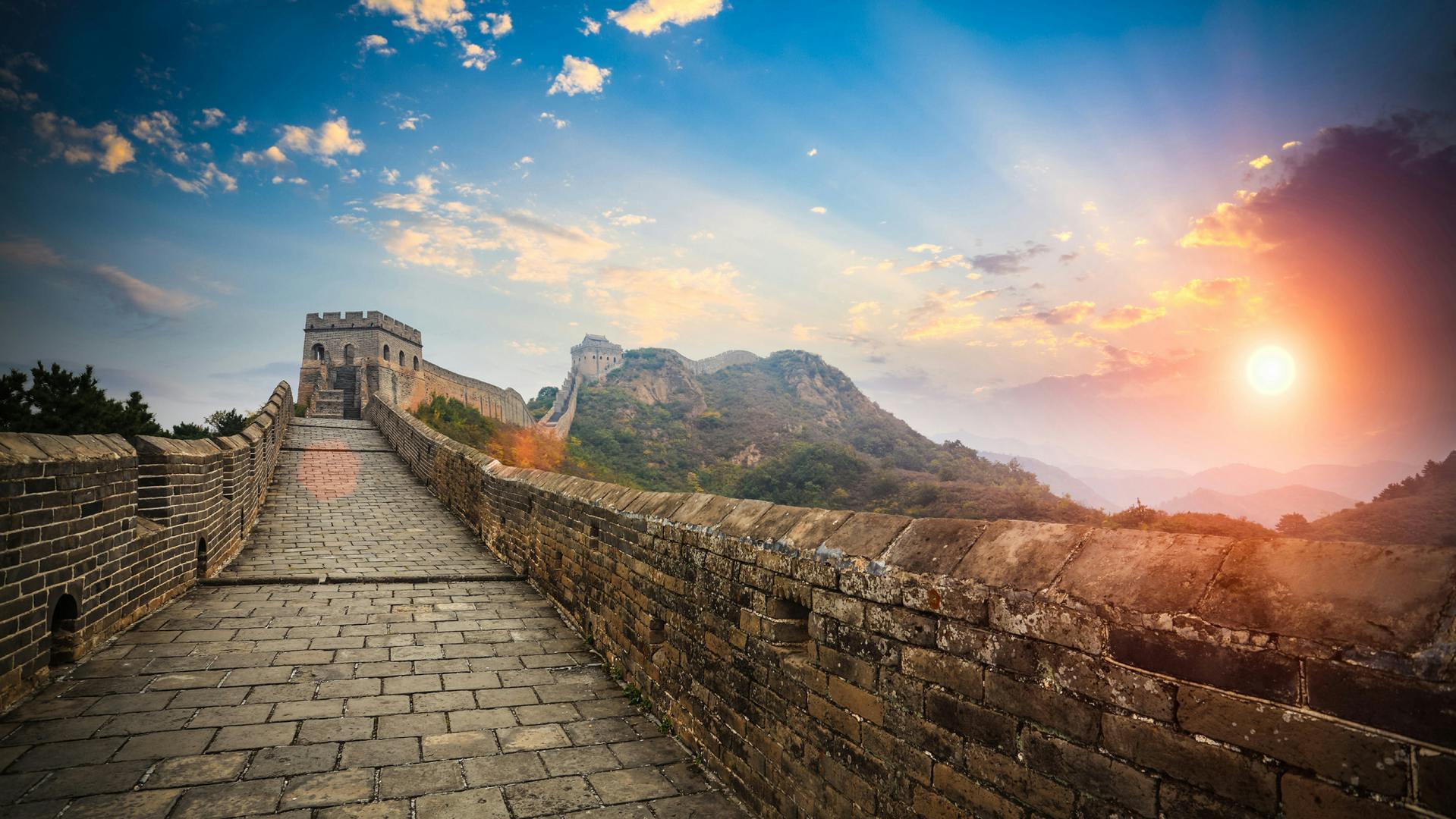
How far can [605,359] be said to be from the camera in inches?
3957

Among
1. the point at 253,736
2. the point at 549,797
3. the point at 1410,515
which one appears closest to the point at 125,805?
the point at 253,736

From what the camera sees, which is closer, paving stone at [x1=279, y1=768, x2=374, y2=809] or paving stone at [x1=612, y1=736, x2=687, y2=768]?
paving stone at [x1=279, y1=768, x2=374, y2=809]

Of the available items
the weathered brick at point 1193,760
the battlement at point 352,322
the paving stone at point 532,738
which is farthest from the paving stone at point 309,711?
the battlement at point 352,322

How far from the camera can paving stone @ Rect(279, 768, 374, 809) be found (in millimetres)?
3068

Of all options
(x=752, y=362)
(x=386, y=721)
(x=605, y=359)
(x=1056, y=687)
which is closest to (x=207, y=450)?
(x=386, y=721)

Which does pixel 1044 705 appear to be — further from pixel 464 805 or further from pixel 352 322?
pixel 352 322

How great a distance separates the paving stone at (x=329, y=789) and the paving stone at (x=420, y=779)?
0.25ft

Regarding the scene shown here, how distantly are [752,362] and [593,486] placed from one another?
141924mm

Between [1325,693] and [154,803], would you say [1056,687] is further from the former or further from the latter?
[154,803]

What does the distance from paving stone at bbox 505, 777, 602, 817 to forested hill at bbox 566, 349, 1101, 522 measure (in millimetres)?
23587

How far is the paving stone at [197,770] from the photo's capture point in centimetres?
312

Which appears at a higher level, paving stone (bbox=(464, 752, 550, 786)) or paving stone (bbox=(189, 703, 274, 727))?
paving stone (bbox=(189, 703, 274, 727))

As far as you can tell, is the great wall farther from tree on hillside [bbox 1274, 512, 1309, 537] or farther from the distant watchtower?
the distant watchtower

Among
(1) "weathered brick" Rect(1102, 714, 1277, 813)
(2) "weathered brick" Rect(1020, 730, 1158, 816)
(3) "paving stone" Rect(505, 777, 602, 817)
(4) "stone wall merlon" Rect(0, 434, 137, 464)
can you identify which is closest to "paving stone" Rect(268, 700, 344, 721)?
(3) "paving stone" Rect(505, 777, 602, 817)
